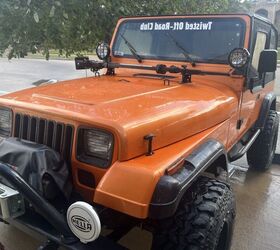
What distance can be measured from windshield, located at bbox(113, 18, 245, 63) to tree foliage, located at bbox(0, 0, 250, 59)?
82 cm

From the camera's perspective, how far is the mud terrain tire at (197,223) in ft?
6.66

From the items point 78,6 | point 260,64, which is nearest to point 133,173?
point 260,64

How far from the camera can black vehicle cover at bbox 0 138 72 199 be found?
2000 millimetres

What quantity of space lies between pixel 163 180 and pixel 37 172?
69 cm

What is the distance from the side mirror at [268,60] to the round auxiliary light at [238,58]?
16.4 inches

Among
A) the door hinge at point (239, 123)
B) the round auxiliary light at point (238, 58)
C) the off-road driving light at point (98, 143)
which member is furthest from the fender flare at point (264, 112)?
the off-road driving light at point (98, 143)

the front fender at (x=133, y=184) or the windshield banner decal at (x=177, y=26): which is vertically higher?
the windshield banner decal at (x=177, y=26)

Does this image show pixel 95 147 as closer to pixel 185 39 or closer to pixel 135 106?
pixel 135 106

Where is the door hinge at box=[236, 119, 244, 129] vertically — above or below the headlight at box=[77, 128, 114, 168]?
below

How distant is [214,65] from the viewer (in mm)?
3371

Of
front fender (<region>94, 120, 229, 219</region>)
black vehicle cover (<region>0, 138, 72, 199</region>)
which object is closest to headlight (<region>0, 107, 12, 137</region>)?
black vehicle cover (<region>0, 138, 72, 199</region>)

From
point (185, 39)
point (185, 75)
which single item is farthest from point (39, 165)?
point (185, 39)

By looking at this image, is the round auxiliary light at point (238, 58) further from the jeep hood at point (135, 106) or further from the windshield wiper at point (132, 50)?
the windshield wiper at point (132, 50)

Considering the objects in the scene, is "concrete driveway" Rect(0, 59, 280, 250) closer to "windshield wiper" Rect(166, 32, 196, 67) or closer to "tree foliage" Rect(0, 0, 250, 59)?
"windshield wiper" Rect(166, 32, 196, 67)
